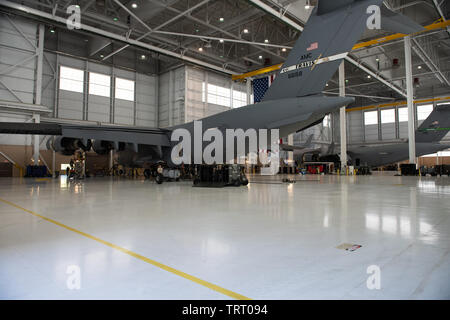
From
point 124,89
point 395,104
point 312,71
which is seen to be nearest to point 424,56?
Answer: point 395,104

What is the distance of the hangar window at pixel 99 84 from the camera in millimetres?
27156

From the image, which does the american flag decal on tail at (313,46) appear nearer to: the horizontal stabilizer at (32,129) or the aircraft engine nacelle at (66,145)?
the horizontal stabilizer at (32,129)

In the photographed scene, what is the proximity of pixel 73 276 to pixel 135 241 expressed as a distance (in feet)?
3.07

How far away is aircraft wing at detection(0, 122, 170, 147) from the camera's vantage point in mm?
10469

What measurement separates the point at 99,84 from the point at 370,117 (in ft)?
130

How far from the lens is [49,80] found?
24703 mm

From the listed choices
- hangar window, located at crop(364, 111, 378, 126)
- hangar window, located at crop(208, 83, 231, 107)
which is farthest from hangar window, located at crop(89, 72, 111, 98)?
hangar window, located at crop(364, 111, 378, 126)

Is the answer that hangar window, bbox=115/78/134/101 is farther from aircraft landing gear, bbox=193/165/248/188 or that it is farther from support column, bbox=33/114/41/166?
aircraft landing gear, bbox=193/165/248/188

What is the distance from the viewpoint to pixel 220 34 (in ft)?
78.0

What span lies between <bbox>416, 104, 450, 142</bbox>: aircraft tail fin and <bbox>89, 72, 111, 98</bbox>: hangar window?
28.6 metres

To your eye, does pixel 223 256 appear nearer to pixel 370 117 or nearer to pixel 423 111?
pixel 423 111

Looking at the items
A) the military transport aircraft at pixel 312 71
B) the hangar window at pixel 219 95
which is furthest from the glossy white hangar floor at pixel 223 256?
the hangar window at pixel 219 95
